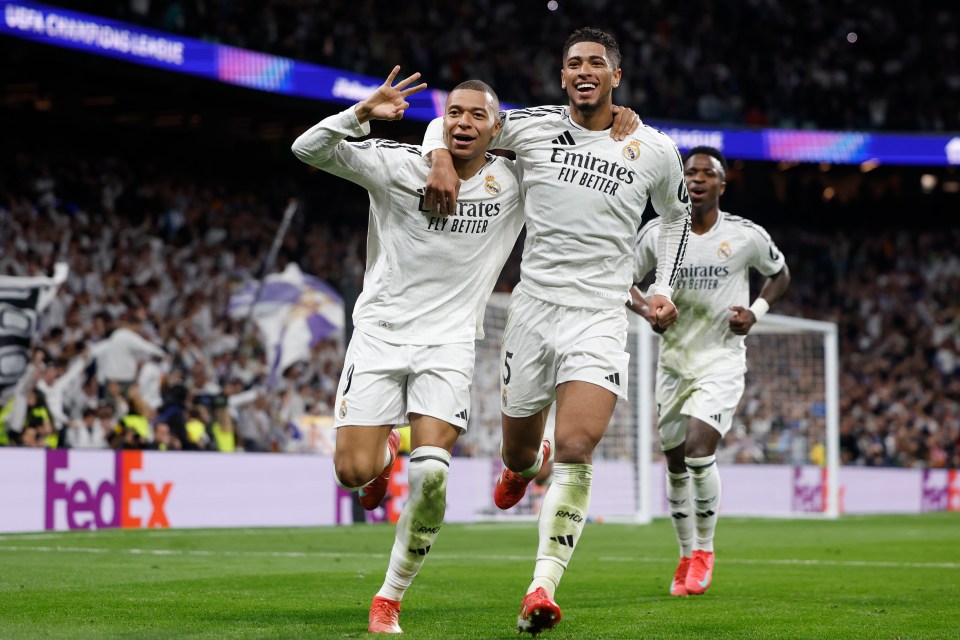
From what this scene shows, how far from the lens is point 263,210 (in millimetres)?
26172

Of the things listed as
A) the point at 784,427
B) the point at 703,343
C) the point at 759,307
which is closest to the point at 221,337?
the point at 784,427

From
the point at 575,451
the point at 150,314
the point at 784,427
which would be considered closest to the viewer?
the point at 575,451

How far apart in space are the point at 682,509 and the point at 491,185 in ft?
10.7

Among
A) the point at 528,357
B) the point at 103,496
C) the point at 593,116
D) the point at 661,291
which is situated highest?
the point at 593,116

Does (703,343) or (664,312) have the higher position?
(664,312)

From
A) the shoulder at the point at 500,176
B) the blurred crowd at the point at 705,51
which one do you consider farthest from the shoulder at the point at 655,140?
the blurred crowd at the point at 705,51

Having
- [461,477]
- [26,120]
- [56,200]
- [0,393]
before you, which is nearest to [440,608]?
[0,393]

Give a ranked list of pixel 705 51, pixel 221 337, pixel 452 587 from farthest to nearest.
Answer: pixel 705 51, pixel 221 337, pixel 452 587

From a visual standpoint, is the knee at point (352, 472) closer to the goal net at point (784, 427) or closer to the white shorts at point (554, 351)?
the white shorts at point (554, 351)

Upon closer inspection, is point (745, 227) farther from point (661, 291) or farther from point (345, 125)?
point (345, 125)

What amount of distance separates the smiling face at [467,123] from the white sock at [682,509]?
3.33m

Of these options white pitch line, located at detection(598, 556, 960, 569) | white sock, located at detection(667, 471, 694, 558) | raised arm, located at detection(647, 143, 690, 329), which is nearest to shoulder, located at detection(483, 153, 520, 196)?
raised arm, located at detection(647, 143, 690, 329)

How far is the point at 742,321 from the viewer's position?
8.60 m

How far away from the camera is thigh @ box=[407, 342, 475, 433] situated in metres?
5.84
